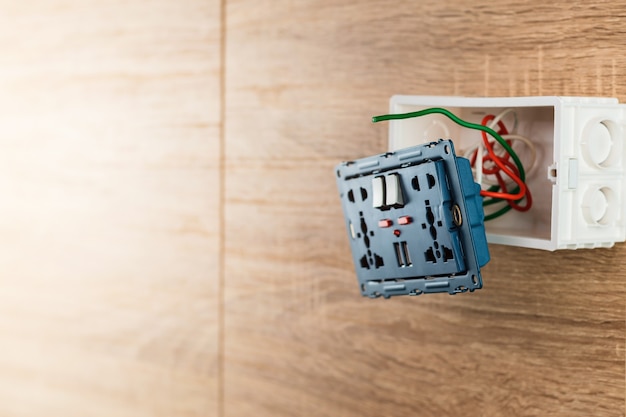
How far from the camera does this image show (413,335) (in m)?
Answer: 0.90

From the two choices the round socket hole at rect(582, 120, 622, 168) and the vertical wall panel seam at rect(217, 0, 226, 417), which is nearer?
the round socket hole at rect(582, 120, 622, 168)

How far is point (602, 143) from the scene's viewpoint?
714 mm

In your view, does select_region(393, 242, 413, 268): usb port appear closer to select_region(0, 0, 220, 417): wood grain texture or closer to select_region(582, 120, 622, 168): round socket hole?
select_region(582, 120, 622, 168): round socket hole

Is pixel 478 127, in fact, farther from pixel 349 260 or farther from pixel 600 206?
pixel 349 260

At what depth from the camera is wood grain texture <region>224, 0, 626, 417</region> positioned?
2.53 feet

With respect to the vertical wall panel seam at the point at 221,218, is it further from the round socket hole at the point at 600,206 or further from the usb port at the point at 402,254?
the round socket hole at the point at 600,206

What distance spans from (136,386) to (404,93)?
61 cm

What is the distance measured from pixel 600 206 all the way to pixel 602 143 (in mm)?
57

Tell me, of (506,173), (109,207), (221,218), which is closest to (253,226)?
(221,218)

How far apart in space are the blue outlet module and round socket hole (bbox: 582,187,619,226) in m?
0.09

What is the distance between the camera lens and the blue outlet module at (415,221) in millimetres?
695

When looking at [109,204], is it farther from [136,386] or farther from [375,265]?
[375,265]

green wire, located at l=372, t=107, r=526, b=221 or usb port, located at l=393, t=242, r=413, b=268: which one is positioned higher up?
green wire, located at l=372, t=107, r=526, b=221

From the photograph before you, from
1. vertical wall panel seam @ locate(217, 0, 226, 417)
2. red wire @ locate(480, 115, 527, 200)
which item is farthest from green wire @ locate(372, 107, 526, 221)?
vertical wall panel seam @ locate(217, 0, 226, 417)
